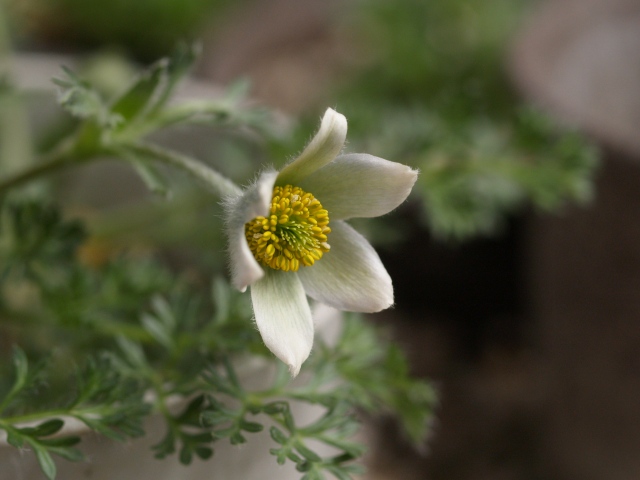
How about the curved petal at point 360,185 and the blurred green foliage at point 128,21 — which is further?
the blurred green foliage at point 128,21

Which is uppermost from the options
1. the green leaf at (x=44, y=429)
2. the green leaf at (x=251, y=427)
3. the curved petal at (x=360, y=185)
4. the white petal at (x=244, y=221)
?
the curved petal at (x=360, y=185)

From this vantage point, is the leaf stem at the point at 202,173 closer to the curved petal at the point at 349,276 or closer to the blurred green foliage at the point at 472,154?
the curved petal at the point at 349,276

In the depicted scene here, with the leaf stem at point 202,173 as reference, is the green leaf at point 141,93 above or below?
above

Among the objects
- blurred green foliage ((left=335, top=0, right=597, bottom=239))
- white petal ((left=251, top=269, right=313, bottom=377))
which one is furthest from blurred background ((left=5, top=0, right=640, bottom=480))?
white petal ((left=251, top=269, right=313, bottom=377))

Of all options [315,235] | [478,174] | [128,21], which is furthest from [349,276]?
[128,21]

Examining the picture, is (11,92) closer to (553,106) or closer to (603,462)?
(553,106)

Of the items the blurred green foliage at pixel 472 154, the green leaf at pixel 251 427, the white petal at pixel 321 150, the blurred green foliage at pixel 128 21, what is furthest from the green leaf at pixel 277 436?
the blurred green foliage at pixel 128 21
